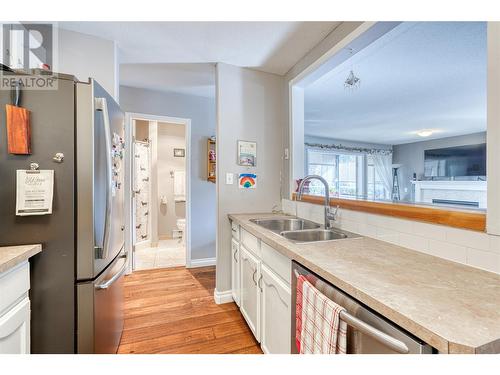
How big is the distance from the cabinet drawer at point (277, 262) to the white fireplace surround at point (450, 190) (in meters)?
4.09

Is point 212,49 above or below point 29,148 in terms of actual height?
above

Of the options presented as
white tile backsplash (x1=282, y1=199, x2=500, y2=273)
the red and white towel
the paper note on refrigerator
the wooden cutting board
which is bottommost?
the red and white towel

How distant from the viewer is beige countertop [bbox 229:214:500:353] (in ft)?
1.66

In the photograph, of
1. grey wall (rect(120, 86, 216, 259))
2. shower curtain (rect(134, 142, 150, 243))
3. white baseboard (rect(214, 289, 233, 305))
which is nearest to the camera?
white baseboard (rect(214, 289, 233, 305))

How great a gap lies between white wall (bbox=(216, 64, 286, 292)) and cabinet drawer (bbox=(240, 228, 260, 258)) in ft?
1.33

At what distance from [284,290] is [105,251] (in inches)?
39.0

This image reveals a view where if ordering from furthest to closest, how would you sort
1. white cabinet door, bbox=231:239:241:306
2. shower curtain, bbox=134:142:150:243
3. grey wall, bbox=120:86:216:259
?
1. shower curtain, bbox=134:142:150:243
2. grey wall, bbox=120:86:216:259
3. white cabinet door, bbox=231:239:241:306

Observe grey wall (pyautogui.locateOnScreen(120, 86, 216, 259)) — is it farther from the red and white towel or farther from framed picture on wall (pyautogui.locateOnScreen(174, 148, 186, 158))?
the red and white towel

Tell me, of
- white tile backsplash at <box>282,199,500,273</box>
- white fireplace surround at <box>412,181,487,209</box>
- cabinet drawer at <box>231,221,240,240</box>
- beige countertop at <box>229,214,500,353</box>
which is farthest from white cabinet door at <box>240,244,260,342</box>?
white fireplace surround at <box>412,181,487,209</box>

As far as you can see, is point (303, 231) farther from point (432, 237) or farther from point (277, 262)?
point (432, 237)

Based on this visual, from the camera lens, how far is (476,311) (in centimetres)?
59

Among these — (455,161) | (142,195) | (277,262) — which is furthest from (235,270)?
(455,161)
